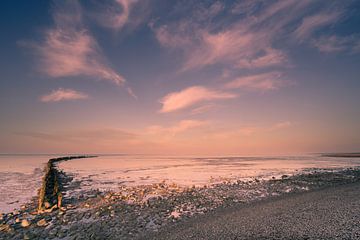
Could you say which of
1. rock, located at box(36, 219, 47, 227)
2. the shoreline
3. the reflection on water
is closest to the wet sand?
the shoreline

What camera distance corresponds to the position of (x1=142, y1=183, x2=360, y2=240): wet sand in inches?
365

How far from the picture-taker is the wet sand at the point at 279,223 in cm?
927

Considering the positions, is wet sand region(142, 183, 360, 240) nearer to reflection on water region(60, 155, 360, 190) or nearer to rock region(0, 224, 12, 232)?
rock region(0, 224, 12, 232)

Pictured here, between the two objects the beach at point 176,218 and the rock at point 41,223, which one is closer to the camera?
the beach at point 176,218

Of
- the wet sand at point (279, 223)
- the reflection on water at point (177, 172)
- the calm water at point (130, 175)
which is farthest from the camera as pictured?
the reflection on water at point (177, 172)

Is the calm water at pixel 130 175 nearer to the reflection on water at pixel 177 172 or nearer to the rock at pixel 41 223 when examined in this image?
the reflection on water at pixel 177 172

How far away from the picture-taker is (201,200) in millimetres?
16578

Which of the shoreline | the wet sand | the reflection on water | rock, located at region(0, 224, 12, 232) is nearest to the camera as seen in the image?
the wet sand

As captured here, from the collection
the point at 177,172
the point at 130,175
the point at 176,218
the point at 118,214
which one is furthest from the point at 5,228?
the point at 177,172

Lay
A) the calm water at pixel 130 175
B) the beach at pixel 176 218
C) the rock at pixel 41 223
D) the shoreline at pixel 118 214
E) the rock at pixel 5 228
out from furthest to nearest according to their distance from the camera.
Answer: the calm water at pixel 130 175 < the rock at pixel 41 223 < the rock at pixel 5 228 < the shoreline at pixel 118 214 < the beach at pixel 176 218

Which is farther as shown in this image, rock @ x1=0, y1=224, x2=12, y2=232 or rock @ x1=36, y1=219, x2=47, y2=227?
rock @ x1=36, y1=219, x2=47, y2=227

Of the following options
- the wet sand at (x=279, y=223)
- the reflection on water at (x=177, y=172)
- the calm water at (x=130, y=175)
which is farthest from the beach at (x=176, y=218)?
the reflection on water at (x=177, y=172)

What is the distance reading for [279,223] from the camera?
10.4 m

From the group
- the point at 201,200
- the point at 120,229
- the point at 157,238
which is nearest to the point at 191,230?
the point at 157,238
